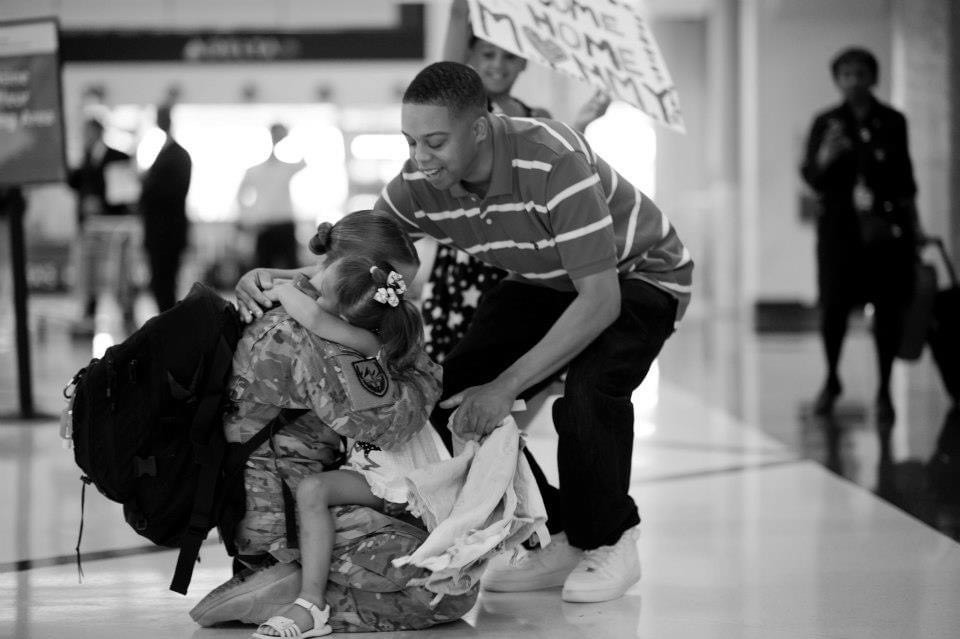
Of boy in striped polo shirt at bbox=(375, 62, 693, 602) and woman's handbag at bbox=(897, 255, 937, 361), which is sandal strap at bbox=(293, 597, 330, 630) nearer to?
boy in striped polo shirt at bbox=(375, 62, 693, 602)

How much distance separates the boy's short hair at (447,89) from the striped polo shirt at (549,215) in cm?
10

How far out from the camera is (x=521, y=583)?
294 centimetres

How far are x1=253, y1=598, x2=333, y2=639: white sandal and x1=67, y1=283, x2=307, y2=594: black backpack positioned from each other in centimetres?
19

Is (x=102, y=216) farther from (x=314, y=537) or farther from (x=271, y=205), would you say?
(x=314, y=537)

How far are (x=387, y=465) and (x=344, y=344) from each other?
285 millimetres

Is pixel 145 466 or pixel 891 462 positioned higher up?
pixel 145 466

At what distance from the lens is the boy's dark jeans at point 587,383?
9.25 feet

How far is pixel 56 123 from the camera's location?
20.1 feet

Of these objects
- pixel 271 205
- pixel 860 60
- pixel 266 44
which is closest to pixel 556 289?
pixel 860 60

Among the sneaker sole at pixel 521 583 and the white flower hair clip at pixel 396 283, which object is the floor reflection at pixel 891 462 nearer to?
the sneaker sole at pixel 521 583

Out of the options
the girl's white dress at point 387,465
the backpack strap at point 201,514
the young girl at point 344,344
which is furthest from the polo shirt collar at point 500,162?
the backpack strap at point 201,514

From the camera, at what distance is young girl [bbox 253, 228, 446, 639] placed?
248 cm

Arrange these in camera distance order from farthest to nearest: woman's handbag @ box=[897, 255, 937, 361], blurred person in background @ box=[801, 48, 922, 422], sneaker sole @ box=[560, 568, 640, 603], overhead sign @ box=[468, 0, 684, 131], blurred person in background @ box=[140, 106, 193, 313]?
blurred person in background @ box=[140, 106, 193, 313] < blurred person in background @ box=[801, 48, 922, 422] < woman's handbag @ box=[897, 255, 937, 361] < overhead sign @ box=[468, 0, 684, 131] < sneaker sole @ box=[560, 568, 640, 603]

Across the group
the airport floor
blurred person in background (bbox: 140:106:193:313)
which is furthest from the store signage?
the airport floor
